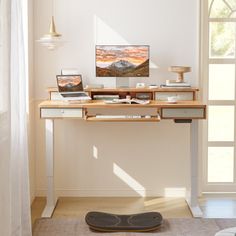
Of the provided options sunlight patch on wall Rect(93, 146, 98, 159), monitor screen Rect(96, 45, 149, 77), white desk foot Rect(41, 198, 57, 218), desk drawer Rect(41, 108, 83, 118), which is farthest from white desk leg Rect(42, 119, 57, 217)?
monitor screen Rect(96, 45, 149, 77)

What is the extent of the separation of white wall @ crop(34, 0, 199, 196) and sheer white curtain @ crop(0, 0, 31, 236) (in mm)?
1199

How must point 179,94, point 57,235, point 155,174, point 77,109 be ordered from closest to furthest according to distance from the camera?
point 57,235
point 77,109
point 179,94
point 155,174

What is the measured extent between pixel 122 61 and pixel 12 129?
1.59 metres

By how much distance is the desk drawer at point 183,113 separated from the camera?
3967 millimetres

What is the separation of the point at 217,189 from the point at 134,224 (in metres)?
1.27

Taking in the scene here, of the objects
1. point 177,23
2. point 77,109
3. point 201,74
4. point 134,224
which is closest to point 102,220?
point 134,224

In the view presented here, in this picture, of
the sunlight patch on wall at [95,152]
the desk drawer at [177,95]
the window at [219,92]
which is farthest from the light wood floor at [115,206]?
the desk drawer at [177,95]

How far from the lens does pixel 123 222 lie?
152 inches

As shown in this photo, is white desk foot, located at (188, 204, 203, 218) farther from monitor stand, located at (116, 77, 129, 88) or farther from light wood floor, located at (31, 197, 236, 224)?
monitor stand, located at (116, 77, 129, 88)

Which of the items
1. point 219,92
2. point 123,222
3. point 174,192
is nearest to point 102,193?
point 174,192

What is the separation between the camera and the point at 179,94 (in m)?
4.39

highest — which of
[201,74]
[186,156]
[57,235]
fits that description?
[201,74]

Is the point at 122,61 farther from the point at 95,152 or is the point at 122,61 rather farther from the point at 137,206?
the point at 137,206

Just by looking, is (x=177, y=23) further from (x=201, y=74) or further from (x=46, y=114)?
(x=46, y=114)
